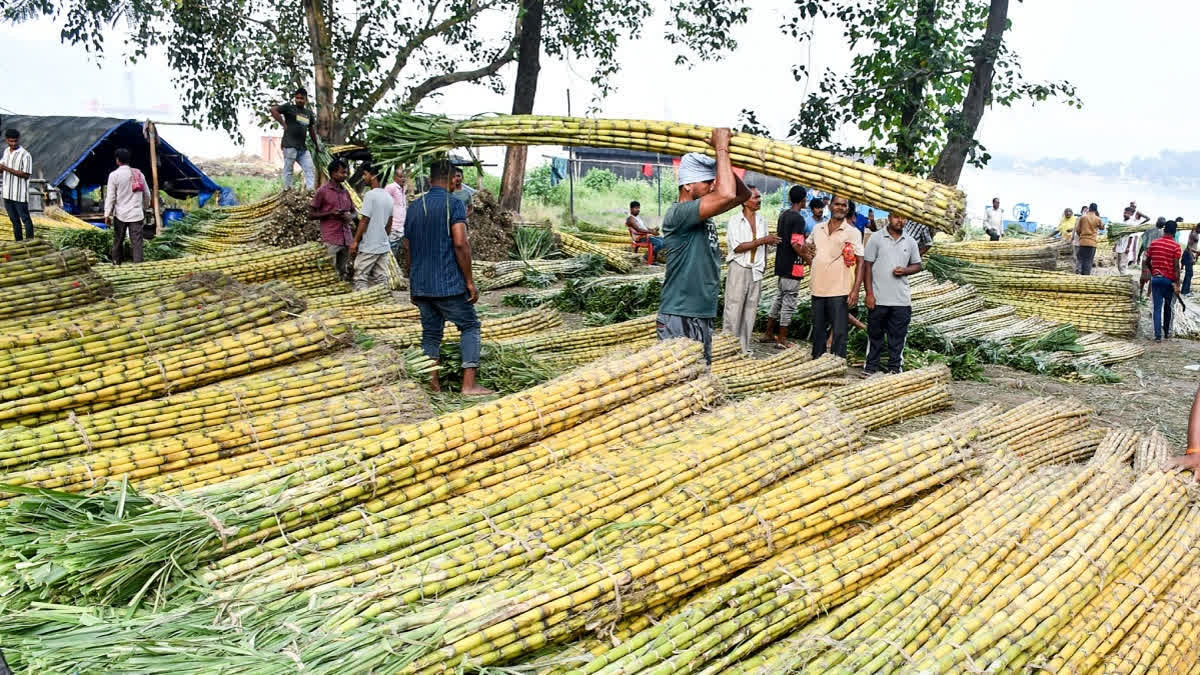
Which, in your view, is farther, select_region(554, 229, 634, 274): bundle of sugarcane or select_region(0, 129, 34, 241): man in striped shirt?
select_region(554, 229, 634, 274): bundle of sugarcane

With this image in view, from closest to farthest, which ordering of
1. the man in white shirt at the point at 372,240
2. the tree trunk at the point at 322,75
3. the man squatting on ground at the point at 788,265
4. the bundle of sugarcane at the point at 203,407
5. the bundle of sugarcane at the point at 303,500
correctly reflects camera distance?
1. the bundle of sugarcane at the point at 303,500
2. the bundle of sugarcane at the point at 203,407
3. the man squatting on ground at the point at 788,265
4. the man in white shirt at the point at 372,240
5. the tree trunk at the point at 322,75

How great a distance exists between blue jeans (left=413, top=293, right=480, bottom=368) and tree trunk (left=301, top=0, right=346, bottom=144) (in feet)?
30.6

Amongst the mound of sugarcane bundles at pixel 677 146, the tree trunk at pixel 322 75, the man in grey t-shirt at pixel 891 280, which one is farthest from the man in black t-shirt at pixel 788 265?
the tree trunk at pixel 322 75

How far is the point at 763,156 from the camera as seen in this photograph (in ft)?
15.2

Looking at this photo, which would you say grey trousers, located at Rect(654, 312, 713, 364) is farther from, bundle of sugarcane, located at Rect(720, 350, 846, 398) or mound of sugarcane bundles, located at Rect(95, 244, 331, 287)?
mound of sugarcane bundles, located at Rect(95, 244, 331, 287)

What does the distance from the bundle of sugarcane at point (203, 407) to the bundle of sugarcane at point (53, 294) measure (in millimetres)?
1401

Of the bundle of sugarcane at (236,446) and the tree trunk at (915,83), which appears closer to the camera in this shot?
the bundle of sugarcane at (236,446)

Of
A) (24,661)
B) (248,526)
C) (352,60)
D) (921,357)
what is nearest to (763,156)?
Result: (248,526)

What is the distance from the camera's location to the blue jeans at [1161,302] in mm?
11961

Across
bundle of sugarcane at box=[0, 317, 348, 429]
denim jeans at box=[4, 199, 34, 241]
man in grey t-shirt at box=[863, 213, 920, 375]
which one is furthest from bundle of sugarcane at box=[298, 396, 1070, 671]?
denim jeans at box=[4, 199, 34, 241]

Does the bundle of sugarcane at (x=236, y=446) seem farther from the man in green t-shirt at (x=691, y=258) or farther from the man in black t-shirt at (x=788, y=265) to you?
the man in black t-shirt at (x=788, y=265)

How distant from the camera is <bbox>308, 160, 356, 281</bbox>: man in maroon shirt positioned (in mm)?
9664

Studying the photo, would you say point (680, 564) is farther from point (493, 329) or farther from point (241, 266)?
point (241, 266)

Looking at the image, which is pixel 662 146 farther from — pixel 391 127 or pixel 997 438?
pixel 997 438
